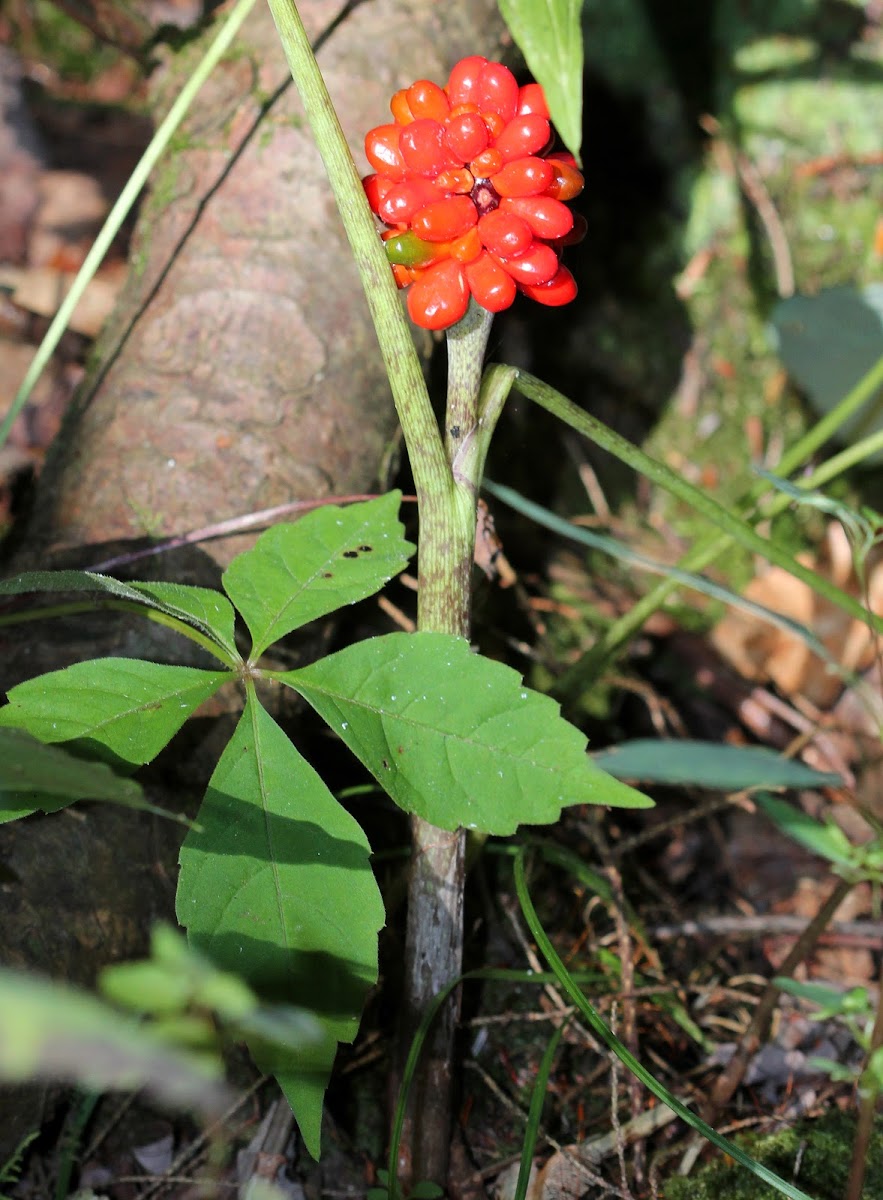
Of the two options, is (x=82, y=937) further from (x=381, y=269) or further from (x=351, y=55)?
(x=351, y=55)

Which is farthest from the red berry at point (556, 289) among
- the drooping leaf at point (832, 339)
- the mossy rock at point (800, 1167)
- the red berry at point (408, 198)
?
the drooping leaf at point (832, 339)

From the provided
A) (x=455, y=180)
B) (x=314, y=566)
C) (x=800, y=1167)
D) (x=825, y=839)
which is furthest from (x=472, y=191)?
(x=800, y=1167)

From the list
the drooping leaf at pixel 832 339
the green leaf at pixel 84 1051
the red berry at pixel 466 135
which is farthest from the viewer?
the drooping leaf at pixel 832 339

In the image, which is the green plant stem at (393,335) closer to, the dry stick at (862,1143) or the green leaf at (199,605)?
the green leaf at (199,605)

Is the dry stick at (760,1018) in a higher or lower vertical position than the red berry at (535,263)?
lower

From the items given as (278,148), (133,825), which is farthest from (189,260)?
(133,825)

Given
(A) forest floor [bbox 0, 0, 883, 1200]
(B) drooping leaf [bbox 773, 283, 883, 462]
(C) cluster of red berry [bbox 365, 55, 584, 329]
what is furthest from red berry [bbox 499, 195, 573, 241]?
(B) drooping leaf [bbox 773, 283, 883, 462]

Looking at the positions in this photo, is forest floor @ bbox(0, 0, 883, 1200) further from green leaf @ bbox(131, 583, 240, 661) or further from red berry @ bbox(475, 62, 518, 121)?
red berry @ bbox(475, 62, 518, 121)

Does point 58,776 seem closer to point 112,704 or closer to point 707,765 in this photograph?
point 112,704
